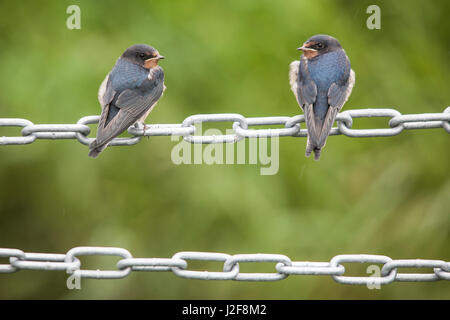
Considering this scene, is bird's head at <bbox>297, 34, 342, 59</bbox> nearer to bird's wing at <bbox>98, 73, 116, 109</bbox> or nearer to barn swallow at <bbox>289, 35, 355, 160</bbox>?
barn swallow at <bbox>289, 35, 355, 160</bbox>

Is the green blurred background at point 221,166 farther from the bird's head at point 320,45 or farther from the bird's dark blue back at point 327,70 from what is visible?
the bird's dark blue back at point 327,70

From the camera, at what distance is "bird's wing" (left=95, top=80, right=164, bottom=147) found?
225 cm

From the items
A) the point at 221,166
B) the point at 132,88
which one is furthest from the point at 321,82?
the point at 132,88

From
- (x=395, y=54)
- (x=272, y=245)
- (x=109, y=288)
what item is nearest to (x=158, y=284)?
(x=109, y=288)

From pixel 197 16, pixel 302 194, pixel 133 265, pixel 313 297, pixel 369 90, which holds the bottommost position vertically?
pixel 313 297

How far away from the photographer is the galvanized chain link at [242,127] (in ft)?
6.49

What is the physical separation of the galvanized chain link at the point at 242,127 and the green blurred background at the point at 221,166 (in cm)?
92

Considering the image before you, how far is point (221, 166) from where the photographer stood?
2.96 m

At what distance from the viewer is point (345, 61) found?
Result: 106 inches

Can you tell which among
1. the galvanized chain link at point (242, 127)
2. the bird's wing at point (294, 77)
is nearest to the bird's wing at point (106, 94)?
the galvanized chain link at point (242, 127)

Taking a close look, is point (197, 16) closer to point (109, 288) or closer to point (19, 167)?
point (19, 167)

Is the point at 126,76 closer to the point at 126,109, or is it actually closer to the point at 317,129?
the point at 126,109

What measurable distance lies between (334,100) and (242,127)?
1.80ft

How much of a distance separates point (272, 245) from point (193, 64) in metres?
0.87
